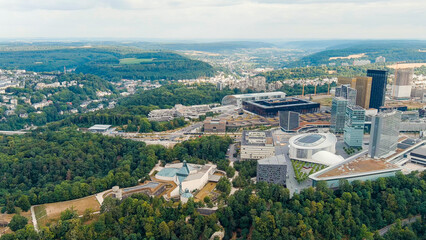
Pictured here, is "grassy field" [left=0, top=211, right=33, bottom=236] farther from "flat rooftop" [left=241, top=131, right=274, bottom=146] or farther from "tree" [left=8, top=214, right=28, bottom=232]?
"flat rooftop" [left=241, top=131, right=274, bottom=146]

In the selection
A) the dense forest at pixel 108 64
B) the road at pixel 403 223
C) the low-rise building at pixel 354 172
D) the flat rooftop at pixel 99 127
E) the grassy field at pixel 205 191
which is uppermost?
the dense forest at pixel 108 64

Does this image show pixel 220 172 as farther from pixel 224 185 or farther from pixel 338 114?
pixel 338 114

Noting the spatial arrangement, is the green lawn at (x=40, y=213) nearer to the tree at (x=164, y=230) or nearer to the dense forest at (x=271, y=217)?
the dense forest at (x=271, y=217)

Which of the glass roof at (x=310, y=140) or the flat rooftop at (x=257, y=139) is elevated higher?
the glass roof at (x=310, y=140)

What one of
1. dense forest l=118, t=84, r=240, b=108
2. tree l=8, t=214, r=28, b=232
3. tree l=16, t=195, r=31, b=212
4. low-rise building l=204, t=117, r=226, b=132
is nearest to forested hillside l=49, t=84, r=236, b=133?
dense forest l=118, t=84, r=240, b=108

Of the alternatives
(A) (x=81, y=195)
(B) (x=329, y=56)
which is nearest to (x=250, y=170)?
(A) (x=81, y=195)

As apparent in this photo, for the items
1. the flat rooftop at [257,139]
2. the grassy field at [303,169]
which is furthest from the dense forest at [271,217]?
the flat rooftop at [257,139]

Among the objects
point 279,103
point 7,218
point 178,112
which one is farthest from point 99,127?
point 279,103
